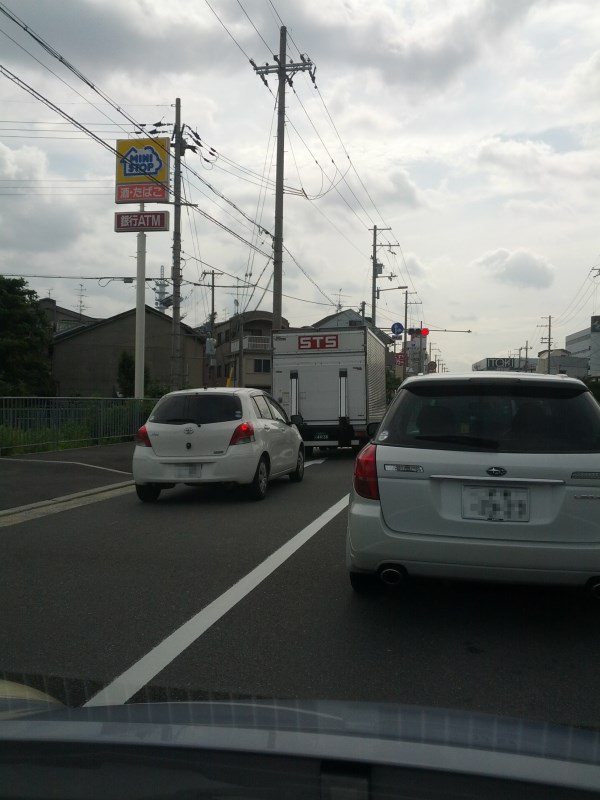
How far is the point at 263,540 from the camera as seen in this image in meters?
8.04

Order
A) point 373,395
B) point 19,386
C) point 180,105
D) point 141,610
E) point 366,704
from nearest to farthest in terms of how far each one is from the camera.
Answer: point 366,704
point 141,610
point 373,395
point 180,105
point 19,386

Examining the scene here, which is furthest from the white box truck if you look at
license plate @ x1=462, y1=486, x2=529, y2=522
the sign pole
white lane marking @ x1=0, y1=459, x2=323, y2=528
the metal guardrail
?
license plate @ x1=462, y1=486, x2=529, y2=522

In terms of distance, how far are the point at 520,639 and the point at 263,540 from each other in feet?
11.5

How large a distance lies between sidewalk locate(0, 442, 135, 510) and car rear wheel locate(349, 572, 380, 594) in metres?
6.18

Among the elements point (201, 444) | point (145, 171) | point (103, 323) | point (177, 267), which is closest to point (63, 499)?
point (201, 444)

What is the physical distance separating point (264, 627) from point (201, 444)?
551 cm

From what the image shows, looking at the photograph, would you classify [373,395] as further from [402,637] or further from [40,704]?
[40,704]

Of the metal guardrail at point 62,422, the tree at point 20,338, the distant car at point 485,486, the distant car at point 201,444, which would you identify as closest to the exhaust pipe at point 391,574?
the distant car at point 485,486

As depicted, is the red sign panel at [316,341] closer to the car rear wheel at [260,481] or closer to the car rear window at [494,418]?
the car rear wheel at [260,481]

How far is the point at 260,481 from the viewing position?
35.9 ft

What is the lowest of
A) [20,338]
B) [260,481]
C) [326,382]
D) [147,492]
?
[147,492]

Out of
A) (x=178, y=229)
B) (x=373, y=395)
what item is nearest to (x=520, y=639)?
(x=373, y=395)

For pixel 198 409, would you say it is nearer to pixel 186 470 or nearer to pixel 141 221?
pixel 186 470

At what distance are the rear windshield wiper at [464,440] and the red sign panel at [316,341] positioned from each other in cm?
1367
